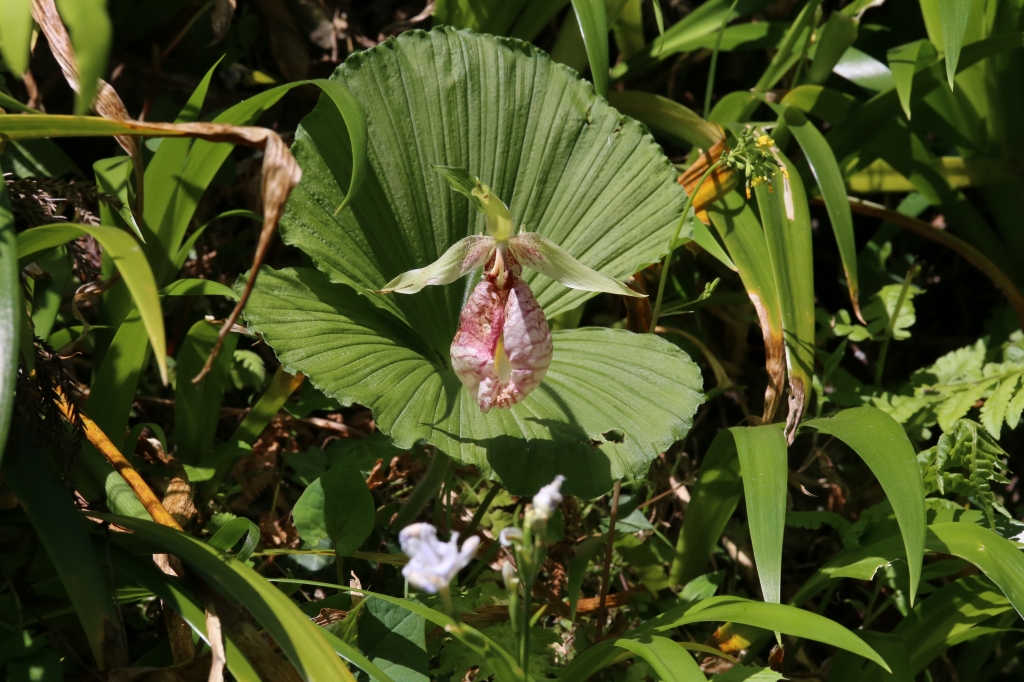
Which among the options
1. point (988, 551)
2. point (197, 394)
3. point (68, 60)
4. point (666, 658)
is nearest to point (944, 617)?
point (988, 551)

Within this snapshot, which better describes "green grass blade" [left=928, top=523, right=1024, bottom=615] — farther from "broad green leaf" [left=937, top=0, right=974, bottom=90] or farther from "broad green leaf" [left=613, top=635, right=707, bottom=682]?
"broad green leaf" [left=937, top=0, right=974, bottom=90]

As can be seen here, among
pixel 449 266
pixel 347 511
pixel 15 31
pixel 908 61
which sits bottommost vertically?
pixel 347 511

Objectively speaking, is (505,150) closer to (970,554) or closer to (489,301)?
(489,301)

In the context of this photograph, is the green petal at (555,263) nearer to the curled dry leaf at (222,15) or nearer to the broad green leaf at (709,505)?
the broad green leaf at (709,505)

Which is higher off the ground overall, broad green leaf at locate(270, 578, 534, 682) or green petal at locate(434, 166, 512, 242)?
green petal at locate(434, 166, 512, 242)

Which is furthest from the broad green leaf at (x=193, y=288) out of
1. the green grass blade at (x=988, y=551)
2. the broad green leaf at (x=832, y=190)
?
the green grass blade at (x=988, y=551)

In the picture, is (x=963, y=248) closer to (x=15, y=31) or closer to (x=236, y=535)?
(x=236, y=535)

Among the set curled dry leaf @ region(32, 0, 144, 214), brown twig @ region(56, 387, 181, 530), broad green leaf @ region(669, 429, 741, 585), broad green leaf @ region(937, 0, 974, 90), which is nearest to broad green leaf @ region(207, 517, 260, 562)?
brown twig @ region(56, 387, 181, 530)

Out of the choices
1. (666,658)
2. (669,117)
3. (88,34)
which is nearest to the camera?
(88,34)
